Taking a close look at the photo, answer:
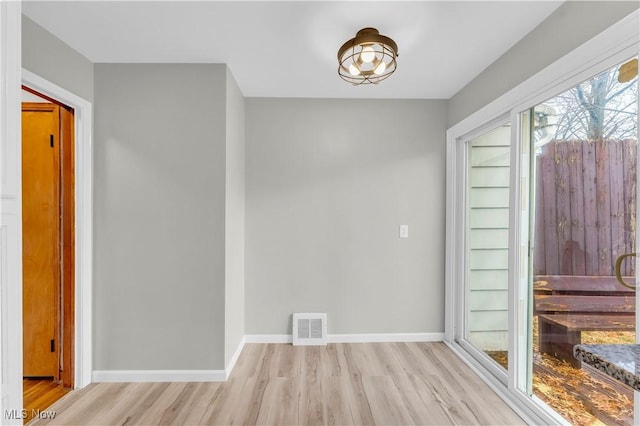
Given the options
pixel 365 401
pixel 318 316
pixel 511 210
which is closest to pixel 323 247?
pixel 318 316

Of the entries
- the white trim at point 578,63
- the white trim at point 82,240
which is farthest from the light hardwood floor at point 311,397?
the white trim at point 578,63

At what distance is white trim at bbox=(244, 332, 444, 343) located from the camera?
10.5ft

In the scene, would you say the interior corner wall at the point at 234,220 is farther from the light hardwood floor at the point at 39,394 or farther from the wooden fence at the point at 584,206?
the wooden fence at the point at 584,206

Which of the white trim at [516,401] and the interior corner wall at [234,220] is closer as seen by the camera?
the white trim at [516,401]

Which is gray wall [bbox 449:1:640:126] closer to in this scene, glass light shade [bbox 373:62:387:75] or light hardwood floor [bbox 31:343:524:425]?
glass light shade [bbox 373:62:387:75]

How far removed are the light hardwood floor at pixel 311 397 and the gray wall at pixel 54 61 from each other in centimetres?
217

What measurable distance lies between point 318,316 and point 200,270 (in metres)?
1.27

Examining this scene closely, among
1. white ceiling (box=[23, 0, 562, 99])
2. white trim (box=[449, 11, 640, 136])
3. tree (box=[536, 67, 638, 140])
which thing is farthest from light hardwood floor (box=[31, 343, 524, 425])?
white ceiling (box=[23, 0, 562, 99])

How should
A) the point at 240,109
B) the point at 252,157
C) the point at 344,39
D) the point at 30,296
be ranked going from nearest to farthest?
the point at 344,39, the point at 30,296, the point at 240,109, the point at 252,157

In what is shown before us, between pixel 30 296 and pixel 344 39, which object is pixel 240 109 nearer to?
pixel 344 39

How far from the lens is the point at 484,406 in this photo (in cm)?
215

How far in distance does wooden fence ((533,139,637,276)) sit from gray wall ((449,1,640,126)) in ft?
1.66

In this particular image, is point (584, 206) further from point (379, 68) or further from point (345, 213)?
point (345, 213)

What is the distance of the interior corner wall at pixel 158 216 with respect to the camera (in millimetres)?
2475
